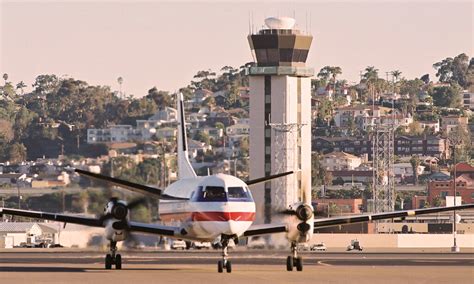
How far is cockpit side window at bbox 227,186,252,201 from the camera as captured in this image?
49213mm

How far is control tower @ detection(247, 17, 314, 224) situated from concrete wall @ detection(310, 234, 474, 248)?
5577 millimetres

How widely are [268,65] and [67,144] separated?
3573 cm

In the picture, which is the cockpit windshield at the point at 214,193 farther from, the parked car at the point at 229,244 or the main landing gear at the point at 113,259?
the main landing gear at the point at 113,259

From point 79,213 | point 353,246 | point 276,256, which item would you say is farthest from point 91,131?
point 79,213

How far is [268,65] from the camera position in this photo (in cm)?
12738

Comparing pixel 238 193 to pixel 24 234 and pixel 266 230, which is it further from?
pixel 24 234

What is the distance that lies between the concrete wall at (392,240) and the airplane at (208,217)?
65715 mm

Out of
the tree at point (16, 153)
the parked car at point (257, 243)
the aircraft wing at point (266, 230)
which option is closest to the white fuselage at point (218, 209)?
Answer: the aircraft wing at point (266, 230)

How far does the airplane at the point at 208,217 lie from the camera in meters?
49.1

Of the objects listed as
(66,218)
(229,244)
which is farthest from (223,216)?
(66,218)

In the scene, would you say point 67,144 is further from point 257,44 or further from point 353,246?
point 353,246

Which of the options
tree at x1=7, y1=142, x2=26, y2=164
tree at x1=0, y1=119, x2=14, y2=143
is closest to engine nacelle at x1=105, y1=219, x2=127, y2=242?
tree at x1=7, y1=142, x2=26, y2=164

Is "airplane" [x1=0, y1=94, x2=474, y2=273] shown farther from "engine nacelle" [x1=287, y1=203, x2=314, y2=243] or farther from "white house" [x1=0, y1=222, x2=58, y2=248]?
"white house" [x1=0, y1=222, x2=58, y2=248]

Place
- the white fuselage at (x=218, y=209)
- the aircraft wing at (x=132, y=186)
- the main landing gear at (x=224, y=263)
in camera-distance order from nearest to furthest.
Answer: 1. the main landing gear at (x=224, y=263)
2. the white fuselage at (x=218, y=209)
3. the aircraft wing at (x=132, y=186)
